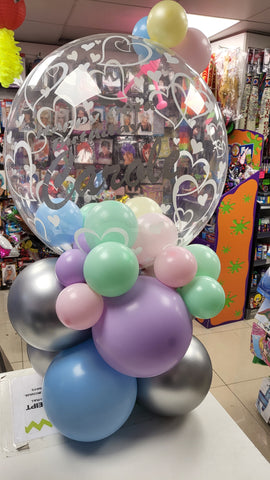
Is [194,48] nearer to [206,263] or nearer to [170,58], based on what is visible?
[170,58]

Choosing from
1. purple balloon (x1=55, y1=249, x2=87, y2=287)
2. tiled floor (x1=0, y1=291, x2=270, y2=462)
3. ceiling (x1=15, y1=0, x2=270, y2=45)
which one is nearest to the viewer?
purple balloon (x1=55, y1=249, x2=87, y2=287)

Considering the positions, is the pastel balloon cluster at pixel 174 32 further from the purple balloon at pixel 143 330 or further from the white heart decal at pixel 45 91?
the purple balloon at pixel 143 330

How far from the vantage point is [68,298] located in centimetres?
82

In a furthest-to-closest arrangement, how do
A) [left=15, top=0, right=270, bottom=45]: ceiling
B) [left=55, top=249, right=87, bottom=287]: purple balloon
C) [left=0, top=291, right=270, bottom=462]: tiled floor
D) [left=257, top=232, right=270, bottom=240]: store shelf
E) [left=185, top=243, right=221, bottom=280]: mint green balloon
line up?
[left=257, top=232, right=270, bottom=240]: store shelf < [left=15, top=0, right=270, bottom=45]: ceiling < [left=0, top=291, right=270, bottom=462]: tiled floor < [left=185, top=243, right=221, bottom=280]: mint green balloon < [left=55, top=249, right=87, bottom=287]: purple balloon

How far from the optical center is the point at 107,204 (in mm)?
851

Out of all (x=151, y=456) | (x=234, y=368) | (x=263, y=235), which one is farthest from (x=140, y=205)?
(x=263, y=235)

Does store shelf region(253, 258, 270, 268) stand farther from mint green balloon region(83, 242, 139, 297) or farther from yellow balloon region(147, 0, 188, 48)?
mint green balloon region(83, 242, 139, 297)

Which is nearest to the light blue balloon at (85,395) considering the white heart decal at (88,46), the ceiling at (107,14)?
the white heart decal at (88,46)

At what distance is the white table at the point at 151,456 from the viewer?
0.94m

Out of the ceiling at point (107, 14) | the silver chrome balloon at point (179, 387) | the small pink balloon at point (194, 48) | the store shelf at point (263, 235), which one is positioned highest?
the ceiling at point (107, 14)

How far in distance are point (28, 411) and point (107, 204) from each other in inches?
28.5

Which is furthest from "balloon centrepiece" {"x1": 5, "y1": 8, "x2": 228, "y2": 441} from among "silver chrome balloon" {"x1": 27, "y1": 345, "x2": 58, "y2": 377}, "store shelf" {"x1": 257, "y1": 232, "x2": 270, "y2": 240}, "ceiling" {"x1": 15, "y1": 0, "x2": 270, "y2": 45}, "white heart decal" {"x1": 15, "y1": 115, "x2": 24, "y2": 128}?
"store shelf" {"x1": 257, "y1": 232, "x2": 270, "y2": 240}

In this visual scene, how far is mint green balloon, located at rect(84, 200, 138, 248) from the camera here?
2.76 feet

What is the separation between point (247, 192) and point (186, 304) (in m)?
2.29
